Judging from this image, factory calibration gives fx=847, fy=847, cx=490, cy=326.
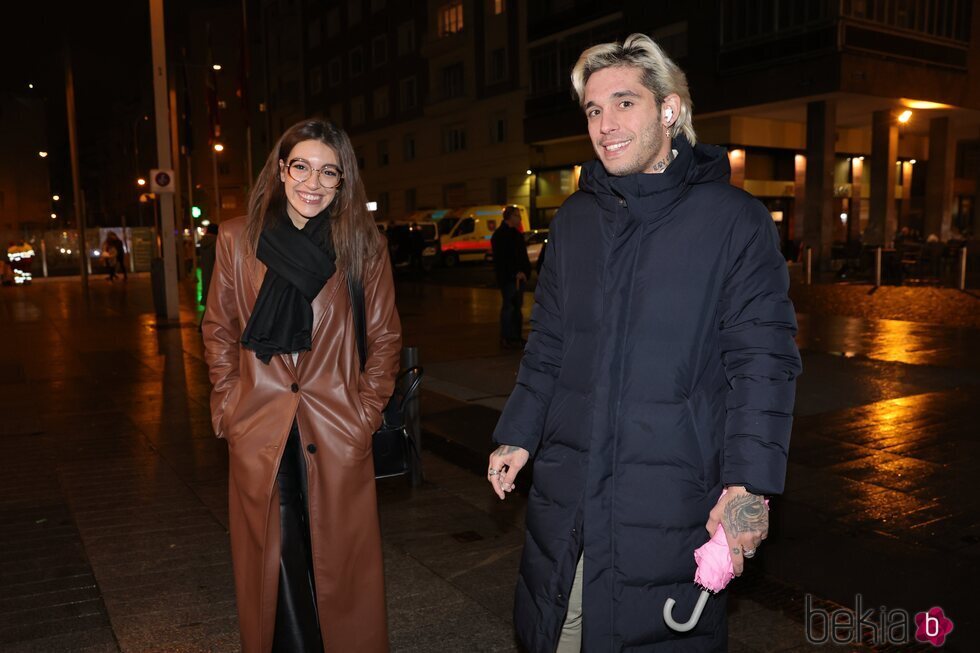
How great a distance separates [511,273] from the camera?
470 inches

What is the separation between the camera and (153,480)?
20.0 ft

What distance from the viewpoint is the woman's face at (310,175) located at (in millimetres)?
3043

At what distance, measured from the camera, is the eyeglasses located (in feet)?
10.0

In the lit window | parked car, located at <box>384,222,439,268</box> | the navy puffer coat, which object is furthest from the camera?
the lit window

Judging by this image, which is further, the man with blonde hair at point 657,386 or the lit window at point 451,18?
the lit window at point 451,18

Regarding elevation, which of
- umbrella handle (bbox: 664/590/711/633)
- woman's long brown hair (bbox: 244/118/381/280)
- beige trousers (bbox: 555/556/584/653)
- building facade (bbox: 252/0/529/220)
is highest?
building facade (bbox: 252/0/529/220)

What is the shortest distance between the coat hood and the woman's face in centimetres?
117

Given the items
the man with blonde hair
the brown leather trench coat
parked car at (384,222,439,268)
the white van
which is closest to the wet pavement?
the brown leather trench coat

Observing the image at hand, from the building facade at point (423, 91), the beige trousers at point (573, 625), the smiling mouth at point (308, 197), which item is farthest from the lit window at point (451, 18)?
the beige trousers at point (573, 625)

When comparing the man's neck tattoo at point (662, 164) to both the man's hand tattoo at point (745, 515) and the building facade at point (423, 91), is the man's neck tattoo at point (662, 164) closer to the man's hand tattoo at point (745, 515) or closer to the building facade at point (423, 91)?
the man's hand tattoo at point (745, 515)

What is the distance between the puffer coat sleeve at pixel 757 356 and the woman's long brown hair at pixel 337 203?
57.7 inches

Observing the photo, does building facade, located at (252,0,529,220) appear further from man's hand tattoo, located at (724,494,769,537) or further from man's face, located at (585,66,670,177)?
man's hand tattoo, located at (724,494,769,537)

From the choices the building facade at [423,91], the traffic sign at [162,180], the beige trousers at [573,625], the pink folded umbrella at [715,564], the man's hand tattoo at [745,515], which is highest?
the building facade at [423,91]

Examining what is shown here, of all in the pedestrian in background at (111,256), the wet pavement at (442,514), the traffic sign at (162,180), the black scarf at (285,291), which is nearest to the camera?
the black scarf at (285,291)
